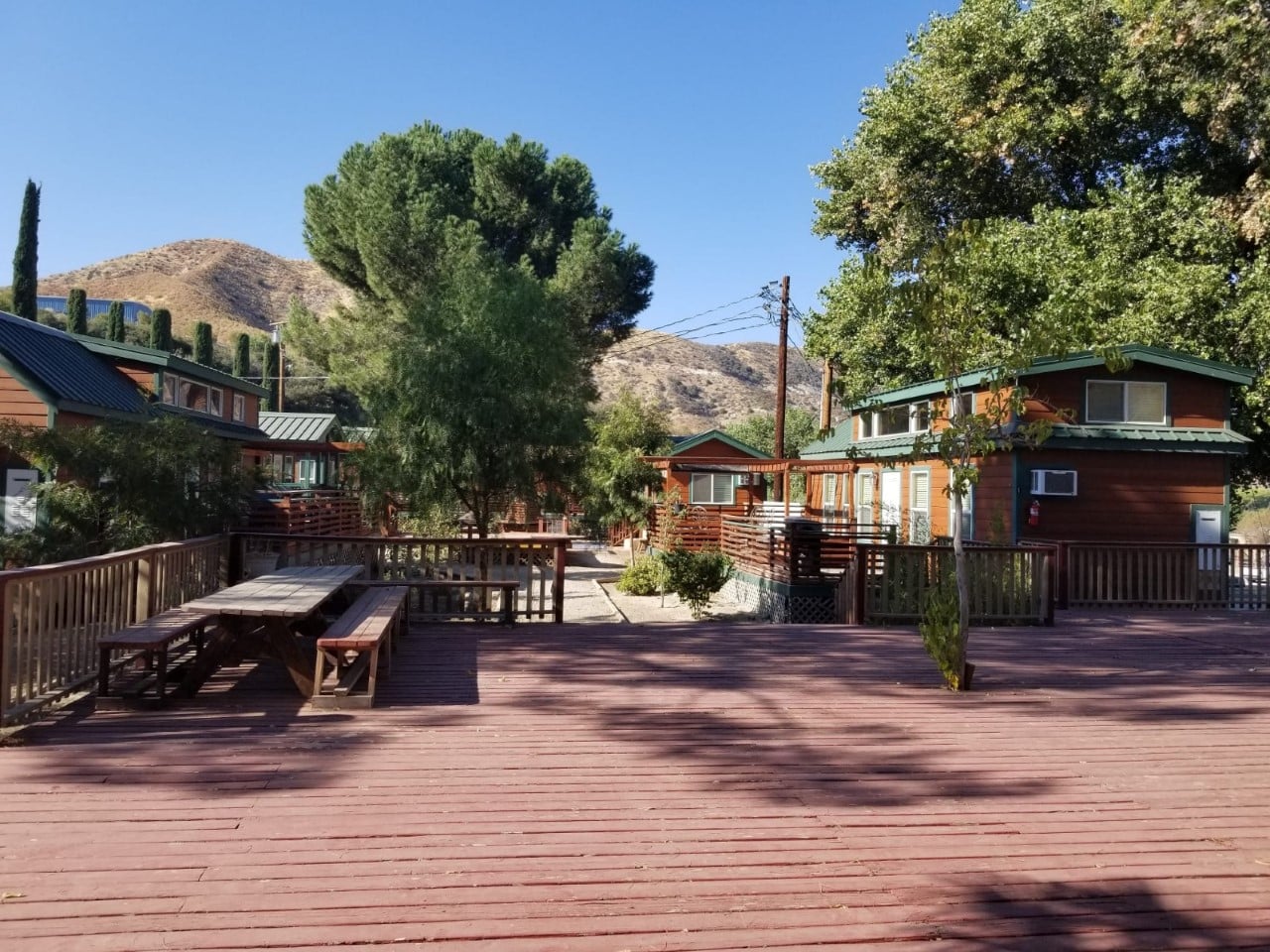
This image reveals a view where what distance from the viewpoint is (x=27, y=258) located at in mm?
42125

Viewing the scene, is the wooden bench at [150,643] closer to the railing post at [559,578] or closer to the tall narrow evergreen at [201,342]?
the railing post at [559,578]

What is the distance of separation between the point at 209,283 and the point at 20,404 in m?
89.7

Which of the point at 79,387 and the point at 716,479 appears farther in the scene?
the point at 716,479

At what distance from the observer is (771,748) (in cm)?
571

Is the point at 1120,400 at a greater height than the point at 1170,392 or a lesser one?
lesser

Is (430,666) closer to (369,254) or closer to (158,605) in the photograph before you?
(158,605)

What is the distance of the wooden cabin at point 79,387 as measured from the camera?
51.1 ft

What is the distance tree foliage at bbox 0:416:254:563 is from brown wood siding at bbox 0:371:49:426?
499cm

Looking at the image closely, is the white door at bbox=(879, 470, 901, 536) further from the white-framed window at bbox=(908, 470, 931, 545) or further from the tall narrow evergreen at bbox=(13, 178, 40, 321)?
the tall narrow evergreen at bbox=(13, 178, 40, 321)

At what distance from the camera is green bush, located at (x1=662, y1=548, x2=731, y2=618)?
1664 centimetres

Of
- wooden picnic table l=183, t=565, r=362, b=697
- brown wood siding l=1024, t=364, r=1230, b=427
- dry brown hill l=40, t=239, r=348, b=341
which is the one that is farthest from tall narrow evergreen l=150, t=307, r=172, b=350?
wooden picnic table l=183, t=565, r=362, b=697

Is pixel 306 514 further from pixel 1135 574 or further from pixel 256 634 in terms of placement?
pixel 1135 574

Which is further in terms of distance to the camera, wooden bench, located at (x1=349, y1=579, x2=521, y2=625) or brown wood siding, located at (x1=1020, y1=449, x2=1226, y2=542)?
brown wood siding, located at (x1=1020, y1=449, x2=1226, y2=542)

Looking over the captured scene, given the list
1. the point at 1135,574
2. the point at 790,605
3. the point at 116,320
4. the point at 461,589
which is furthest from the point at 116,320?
the point at 1135,574
